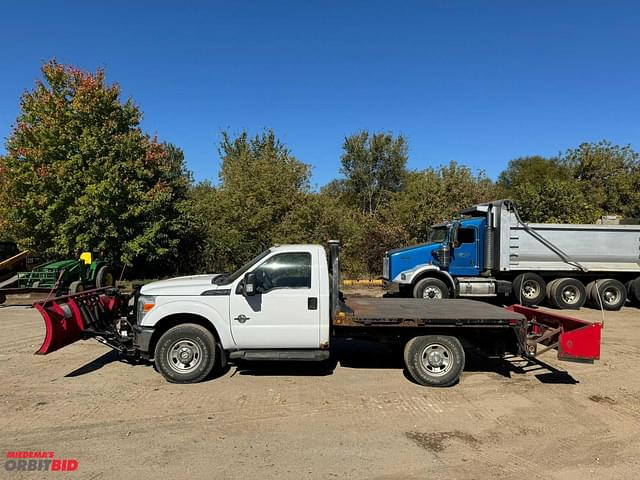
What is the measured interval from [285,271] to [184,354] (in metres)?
1.78

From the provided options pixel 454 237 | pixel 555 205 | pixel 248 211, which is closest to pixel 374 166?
pixel 555 205

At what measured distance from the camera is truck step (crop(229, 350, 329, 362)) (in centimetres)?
624

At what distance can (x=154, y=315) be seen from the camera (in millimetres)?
6297

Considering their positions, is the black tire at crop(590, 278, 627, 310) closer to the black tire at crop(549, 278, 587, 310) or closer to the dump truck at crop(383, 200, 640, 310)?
the dump truck at crop(383, 200, 640, 310)

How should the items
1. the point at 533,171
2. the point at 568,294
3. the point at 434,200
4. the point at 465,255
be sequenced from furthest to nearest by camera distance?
the point at 533,171 < the point at 434,200 < the point at 465,255 < the point at 568,294

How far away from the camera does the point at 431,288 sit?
576 inches

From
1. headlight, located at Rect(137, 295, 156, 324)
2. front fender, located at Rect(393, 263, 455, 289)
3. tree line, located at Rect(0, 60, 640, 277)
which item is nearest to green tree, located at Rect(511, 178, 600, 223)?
tree line, located at Rect(0, 60, 640, 277)

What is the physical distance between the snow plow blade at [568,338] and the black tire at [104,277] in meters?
13.3

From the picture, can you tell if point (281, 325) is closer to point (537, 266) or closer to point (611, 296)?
point (537, 266)

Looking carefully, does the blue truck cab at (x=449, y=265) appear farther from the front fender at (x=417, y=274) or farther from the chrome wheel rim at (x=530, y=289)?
the chrome wheel rim at (x=530, y=289)

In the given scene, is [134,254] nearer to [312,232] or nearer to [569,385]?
[312,232]

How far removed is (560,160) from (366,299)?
4233 cm

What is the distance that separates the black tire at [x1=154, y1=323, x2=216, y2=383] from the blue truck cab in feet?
31.1

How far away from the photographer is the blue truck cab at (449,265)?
48.3ft
